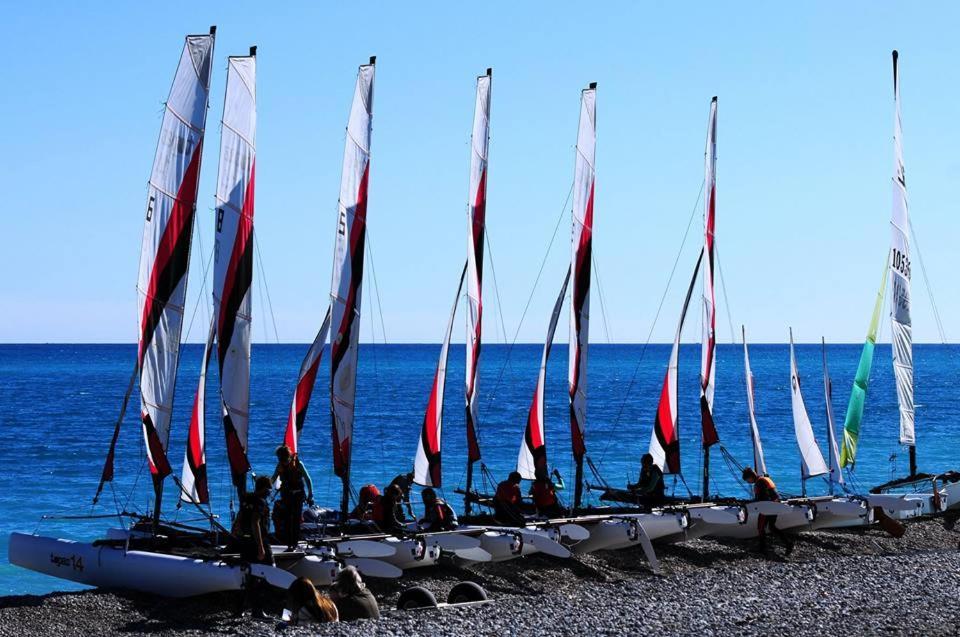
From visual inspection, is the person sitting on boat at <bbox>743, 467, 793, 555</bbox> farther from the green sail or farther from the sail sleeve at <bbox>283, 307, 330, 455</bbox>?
the sail sleeve at <bbox>283, 307, 330, 455</bbox>

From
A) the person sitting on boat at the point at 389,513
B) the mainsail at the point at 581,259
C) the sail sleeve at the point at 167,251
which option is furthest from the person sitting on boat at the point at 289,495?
the mainsail at the point at 581,259

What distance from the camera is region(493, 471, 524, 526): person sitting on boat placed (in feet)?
66.6

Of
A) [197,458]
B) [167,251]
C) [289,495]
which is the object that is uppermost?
[167,251]

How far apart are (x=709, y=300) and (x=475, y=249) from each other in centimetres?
502

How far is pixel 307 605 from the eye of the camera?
1482 cm

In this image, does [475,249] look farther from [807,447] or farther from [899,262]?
[899,262]

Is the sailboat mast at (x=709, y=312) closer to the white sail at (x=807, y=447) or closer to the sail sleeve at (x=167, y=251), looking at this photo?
the white sail at (x=807, y=447)

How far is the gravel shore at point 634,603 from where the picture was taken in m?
15.1

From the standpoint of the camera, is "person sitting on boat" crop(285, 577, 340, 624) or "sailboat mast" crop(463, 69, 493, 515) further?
"sailboat mast" crop(463, 69, 493, 515)

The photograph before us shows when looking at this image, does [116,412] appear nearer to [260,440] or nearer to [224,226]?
[260,440]

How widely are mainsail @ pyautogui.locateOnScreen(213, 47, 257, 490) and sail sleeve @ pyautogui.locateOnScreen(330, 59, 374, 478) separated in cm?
219

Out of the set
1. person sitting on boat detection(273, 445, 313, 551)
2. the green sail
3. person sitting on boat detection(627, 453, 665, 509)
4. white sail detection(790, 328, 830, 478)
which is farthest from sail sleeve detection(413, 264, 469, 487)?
the green sail

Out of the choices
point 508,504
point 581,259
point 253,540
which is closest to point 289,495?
point 253,540

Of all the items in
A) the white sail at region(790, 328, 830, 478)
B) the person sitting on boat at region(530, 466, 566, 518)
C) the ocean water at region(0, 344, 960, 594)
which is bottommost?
the ocean water at region(0, 344, 960, 594)
